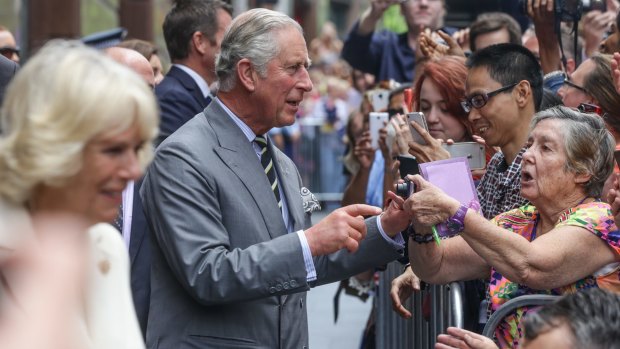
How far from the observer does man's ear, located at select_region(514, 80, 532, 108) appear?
211 inches

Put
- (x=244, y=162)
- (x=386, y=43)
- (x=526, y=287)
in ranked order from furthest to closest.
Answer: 1. (x=386, y=43)
2. (x=526, y=287)
3. (x=244, y=162)

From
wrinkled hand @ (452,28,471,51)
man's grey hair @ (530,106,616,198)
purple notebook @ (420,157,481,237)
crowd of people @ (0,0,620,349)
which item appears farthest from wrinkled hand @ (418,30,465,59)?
man's grey hair @ (530,106,616,198)

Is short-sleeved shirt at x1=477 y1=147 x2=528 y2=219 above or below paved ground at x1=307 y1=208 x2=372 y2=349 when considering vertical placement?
above

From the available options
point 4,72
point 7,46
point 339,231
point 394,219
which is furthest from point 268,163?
point 7,46

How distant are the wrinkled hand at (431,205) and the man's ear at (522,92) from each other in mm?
1179

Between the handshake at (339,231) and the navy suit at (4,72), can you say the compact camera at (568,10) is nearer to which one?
the handshake at (339,231)

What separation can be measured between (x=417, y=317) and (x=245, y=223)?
5.54ft

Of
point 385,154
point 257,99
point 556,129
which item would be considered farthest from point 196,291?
point 385,154

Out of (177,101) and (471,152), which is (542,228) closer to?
(471,152)

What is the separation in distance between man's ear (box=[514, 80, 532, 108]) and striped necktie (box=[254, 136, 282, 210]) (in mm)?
1367

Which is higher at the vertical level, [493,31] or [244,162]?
[244,162]

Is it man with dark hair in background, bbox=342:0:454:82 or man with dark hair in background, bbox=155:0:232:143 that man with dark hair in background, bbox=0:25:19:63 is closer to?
man with dark hair in background, bbox=155:0:232:143

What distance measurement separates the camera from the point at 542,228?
461 cm

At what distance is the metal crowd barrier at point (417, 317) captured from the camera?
5051mm
